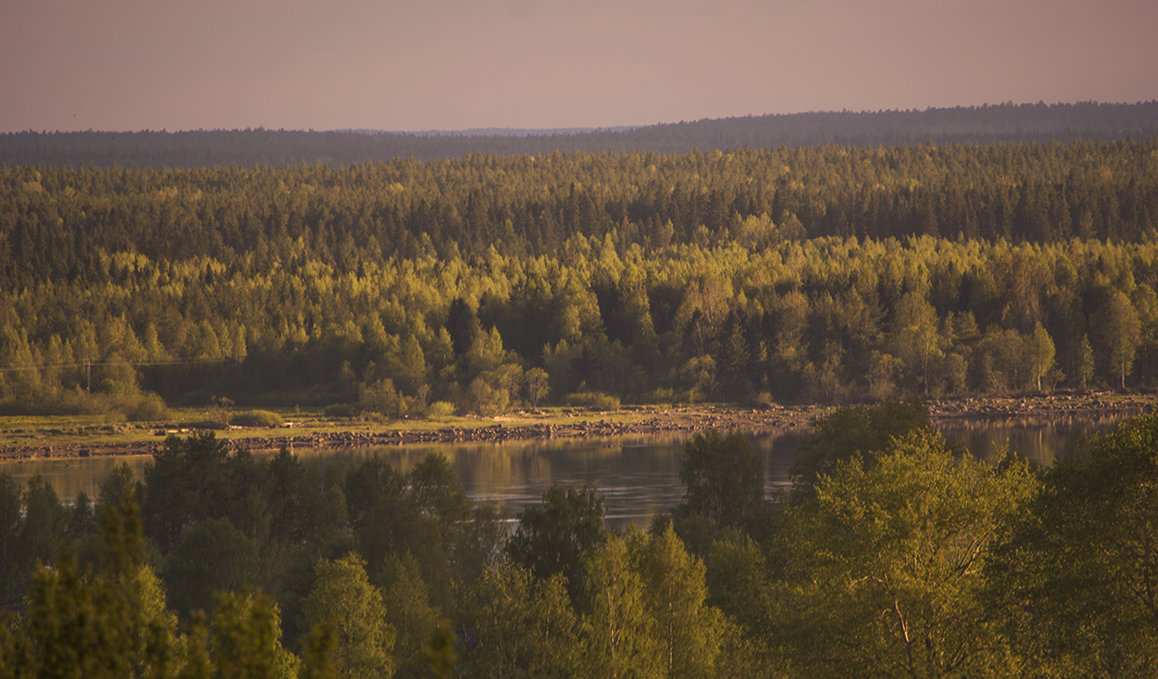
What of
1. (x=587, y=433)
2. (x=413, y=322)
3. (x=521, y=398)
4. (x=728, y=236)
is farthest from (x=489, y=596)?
(x=728, y=236)

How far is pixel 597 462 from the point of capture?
293 ft

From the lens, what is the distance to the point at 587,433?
113 meters

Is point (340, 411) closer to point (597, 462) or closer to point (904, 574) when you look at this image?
point (597, 462)

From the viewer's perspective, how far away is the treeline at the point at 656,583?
11.0m

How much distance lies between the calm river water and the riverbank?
3981 millimetres

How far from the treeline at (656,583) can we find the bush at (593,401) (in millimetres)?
75493

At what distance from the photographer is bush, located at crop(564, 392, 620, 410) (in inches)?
4897

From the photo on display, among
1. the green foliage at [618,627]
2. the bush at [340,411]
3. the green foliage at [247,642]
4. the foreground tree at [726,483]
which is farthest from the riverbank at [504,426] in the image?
Answer: the green foliage at [247,642]

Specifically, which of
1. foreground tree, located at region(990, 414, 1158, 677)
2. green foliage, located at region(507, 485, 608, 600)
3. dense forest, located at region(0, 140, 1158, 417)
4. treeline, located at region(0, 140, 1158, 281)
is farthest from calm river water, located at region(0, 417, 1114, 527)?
treeline, located at region(0, 140, 1158, 281)

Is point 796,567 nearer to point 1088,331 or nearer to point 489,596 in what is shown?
point 489,596

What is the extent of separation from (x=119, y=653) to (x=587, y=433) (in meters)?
103

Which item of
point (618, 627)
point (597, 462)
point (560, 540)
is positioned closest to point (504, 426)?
point (597, 462)

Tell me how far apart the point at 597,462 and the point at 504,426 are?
2704 centimetres

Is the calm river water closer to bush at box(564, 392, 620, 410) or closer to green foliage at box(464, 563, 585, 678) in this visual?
bush at box(564, 392, 620, 410)
